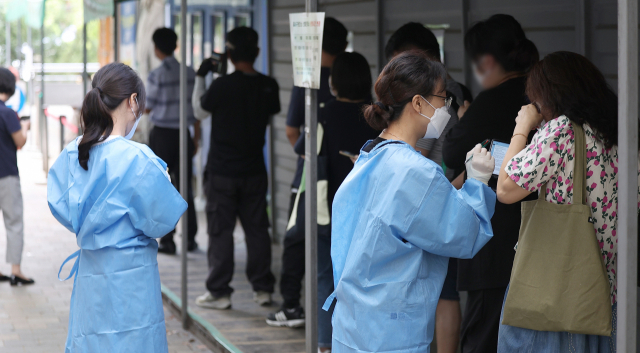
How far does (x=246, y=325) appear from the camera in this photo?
5352 millimetres

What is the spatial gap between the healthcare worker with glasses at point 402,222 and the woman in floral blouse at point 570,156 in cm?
15

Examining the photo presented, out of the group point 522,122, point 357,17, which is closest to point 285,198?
point 357,17

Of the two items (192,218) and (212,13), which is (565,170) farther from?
(212,13)

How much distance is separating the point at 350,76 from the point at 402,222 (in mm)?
2002

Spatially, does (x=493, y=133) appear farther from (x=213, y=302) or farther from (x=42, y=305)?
(x=42, y=305)

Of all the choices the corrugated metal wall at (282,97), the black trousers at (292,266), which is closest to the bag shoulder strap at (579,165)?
the black trousers at (292,266)

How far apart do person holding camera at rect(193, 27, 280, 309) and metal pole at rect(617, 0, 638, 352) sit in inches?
148

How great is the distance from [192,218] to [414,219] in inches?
218

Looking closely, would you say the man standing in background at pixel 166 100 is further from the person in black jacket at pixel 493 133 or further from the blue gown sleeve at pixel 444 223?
the blue gown sleeve at pixel 444 223

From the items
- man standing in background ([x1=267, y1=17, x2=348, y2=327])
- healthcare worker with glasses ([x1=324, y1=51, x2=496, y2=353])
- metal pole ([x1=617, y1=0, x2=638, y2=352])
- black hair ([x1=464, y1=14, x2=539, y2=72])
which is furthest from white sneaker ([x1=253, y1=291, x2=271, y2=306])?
metal pole ([x1=617, y1=0, x2=638, y2=352])

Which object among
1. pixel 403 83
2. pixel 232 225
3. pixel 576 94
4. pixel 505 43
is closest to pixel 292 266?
pixel 232 225

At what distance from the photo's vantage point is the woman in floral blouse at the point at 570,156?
2551 mm

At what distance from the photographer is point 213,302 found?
19.1 ft

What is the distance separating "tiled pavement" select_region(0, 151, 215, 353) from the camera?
17.3 feet
